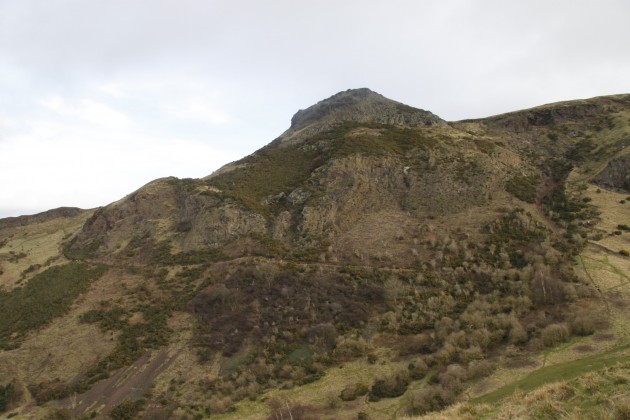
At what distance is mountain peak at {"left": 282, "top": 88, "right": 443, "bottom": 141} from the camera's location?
9375cm

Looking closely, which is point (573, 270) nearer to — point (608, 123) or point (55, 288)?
point (608, 123)

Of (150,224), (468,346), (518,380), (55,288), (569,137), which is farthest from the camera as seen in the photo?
(569,137)

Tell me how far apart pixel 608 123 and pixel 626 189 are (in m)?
30.4

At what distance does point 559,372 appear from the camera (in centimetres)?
2295

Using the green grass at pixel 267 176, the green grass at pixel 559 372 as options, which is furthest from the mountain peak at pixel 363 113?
the green grass at pixel 559 372

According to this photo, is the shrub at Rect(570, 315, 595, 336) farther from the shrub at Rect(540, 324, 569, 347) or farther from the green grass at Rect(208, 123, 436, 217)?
the green grass at Rect(208, 123, 436, 217)

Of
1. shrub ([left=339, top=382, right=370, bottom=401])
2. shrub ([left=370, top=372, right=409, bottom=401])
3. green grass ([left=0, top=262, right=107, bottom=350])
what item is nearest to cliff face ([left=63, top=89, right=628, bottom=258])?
green grass ([left=0, top=262, right=107, bottom=350])

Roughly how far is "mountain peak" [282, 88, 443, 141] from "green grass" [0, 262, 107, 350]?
2104 inches

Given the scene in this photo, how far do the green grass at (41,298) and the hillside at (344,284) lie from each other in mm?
332

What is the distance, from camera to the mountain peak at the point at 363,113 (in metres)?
93.8

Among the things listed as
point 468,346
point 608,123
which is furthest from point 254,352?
point 608,123

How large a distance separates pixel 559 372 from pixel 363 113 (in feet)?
271

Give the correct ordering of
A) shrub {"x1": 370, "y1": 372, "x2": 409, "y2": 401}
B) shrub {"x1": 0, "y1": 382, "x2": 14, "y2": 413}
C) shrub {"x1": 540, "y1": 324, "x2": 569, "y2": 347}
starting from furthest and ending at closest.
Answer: shrub {"x1": 0, "y1": 382, "x2": 14, "y2": 413} < shrub {"x1": 370, "y1": 372, "x2": 409, "y2": 401} < shrub {"x1": 540, "y1": 324, "x2": 569, "y2": 347}

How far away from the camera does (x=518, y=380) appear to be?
24172 millimetres
